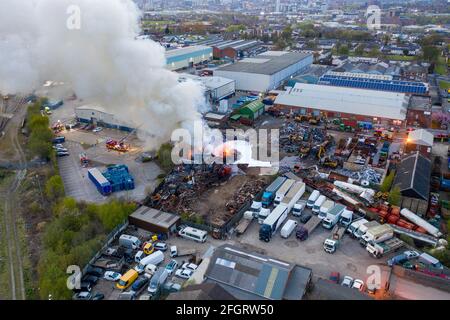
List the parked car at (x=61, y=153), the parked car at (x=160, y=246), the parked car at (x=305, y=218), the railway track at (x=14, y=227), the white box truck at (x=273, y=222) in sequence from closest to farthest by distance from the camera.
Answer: the railway track at (x=14, y=227), the parked car at (x=160, y=246), the white box truck at (x=273, y=222), the parked car at (x=305, y=218), the parked car at (x=61, y=153)

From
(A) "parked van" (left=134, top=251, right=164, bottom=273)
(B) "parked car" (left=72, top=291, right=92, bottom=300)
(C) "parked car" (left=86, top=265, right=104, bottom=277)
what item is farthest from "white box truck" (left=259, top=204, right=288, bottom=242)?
(B) "parked car" (left=72, top=291, right=92, bottom=300)

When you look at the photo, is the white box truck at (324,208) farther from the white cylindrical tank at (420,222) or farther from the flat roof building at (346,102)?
the flat roof building at (346,102)

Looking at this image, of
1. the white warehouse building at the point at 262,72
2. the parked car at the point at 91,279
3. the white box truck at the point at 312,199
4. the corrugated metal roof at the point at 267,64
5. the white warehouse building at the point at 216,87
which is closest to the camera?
the parked car at the point at 91,279

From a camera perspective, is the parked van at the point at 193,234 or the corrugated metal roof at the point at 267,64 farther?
the corrugated metal roof at the point at 267,64

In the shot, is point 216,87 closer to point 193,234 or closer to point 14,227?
point 193,234

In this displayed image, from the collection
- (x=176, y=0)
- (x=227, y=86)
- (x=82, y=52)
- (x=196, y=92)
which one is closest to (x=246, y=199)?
(x=196, y=92)

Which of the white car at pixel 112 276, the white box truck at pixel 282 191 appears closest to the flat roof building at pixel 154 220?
the white car at pixel 112 276

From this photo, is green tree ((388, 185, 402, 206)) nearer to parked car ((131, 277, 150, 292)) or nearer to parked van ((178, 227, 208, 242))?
parked van ((178, 227, 208, 242))

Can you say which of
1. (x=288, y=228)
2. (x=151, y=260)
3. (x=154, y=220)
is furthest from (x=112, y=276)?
(x=288, y=228)
